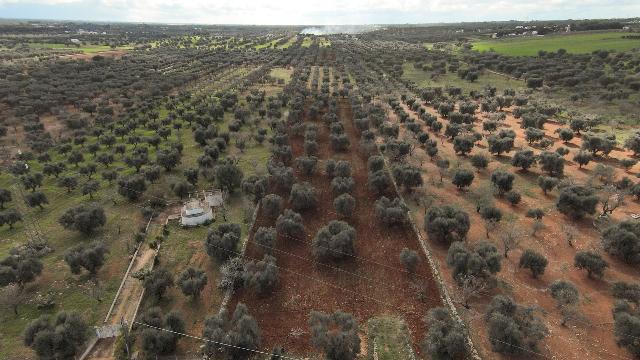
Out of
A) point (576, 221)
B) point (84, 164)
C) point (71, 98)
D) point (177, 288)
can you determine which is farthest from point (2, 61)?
point (576, 221)

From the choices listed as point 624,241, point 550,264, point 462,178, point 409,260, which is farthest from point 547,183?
point 409,260

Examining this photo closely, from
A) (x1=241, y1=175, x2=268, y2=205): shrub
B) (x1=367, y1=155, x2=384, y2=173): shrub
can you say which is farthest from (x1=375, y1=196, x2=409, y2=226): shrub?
(x1=241, y1=175, x2=268, y2=205): shrub

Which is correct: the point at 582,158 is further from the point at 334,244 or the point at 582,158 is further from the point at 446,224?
the point at 334,244

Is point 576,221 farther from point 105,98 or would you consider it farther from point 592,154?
point 105,98

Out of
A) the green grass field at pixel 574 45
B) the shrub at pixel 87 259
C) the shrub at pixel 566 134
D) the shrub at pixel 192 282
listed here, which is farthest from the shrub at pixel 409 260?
the green grass field at pixel 574 45

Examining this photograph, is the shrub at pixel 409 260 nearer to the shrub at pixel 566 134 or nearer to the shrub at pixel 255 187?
the shrub at pixel 255 187
